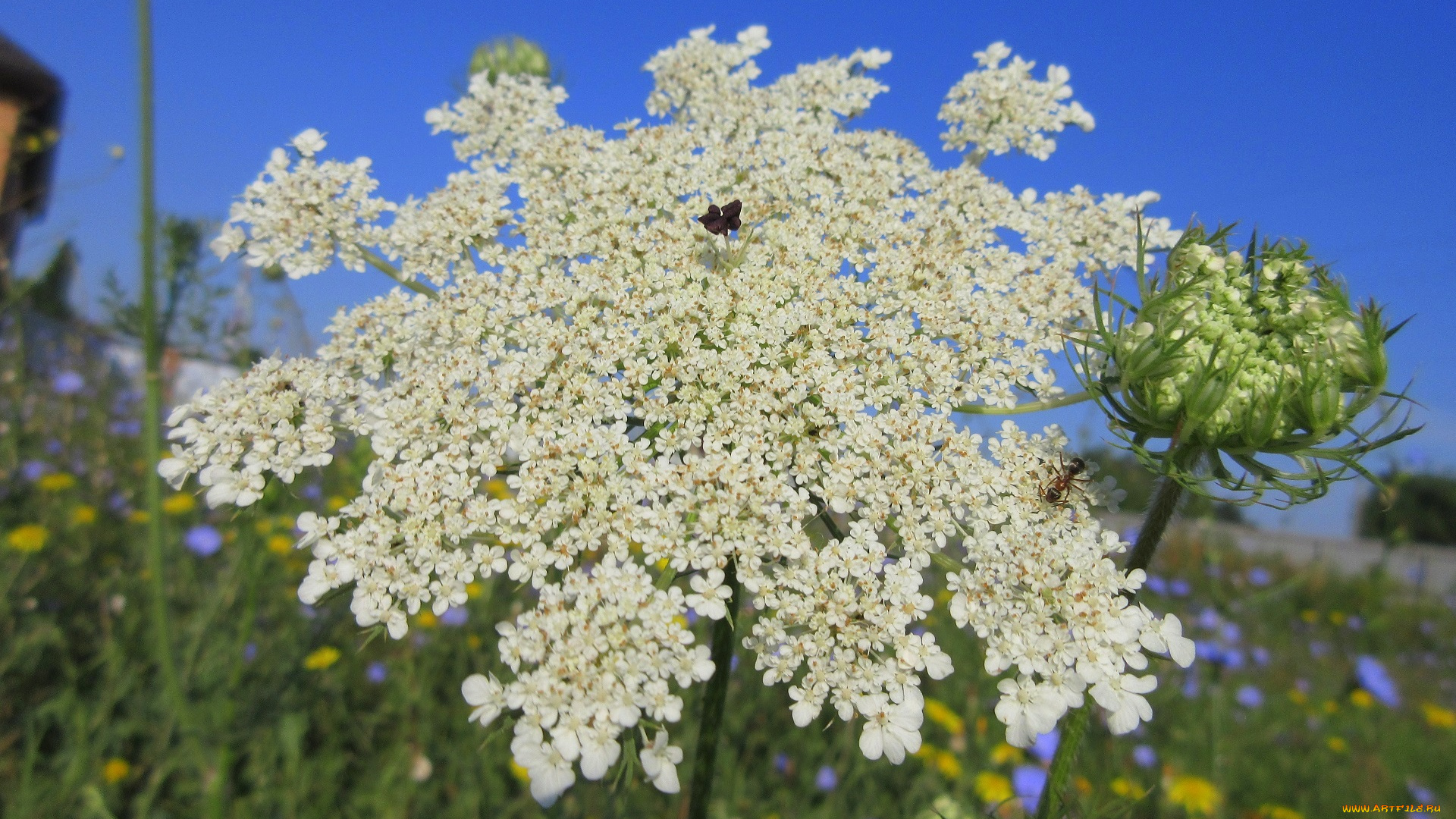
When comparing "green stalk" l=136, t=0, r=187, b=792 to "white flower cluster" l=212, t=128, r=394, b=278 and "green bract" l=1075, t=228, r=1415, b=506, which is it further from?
"green bract" l=1075, t=228, r=1415, b=506

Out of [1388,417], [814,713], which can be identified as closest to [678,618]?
[814,713]

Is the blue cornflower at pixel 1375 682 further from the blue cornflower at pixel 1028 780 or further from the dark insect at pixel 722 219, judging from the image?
the dark insect at pixel 722 219

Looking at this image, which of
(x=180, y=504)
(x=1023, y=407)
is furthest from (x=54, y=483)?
→ (x=1023, y=407)

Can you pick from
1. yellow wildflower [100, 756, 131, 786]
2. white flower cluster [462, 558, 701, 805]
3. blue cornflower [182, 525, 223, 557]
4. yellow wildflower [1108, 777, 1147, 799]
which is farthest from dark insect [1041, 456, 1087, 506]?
blue cornflower [182, 525, 223, 557]

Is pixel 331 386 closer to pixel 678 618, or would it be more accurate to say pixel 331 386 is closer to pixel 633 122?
pixel 678 618

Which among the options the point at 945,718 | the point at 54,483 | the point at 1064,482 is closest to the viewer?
the point at 1064,482

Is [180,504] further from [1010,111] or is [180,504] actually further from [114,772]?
[1010,111]

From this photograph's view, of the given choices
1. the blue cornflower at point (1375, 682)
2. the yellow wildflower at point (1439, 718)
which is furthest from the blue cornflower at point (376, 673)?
the yellow wildflower at point (1439, 718)
